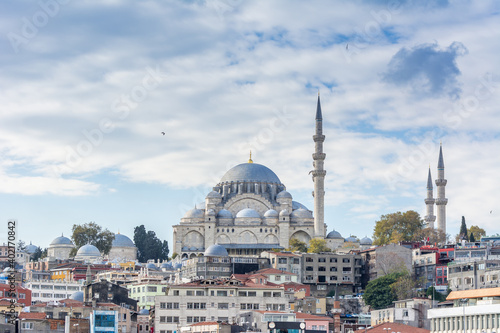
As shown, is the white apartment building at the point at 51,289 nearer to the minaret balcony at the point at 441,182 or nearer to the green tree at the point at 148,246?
the green tree at the point at 148,246

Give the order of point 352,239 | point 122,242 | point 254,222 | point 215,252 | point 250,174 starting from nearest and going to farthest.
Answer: point 215,252
point 254,222
point 352,239
point 122,242
point 250,174

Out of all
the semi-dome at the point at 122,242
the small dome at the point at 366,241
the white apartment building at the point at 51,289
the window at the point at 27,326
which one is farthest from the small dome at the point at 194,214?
the window at the point at 27,326

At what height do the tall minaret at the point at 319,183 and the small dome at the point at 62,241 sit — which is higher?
the tall minaret at the point at 319,183

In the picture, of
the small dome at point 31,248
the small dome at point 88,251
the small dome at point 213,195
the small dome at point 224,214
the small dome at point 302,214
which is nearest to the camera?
the small dome at point 88,251

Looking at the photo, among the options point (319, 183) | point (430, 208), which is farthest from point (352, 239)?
point (430, 208)

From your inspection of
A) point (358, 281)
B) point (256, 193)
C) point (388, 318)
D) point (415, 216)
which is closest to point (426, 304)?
point (388, 318)

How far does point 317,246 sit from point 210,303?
4036cm

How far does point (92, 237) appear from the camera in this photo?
124250 mm

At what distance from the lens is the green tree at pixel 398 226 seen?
11062 cm

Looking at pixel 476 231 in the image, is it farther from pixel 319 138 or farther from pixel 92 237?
pixel 92 237

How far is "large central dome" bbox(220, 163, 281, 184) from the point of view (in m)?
130

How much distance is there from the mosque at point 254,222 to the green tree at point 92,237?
8424 mm

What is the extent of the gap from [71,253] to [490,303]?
257 ft

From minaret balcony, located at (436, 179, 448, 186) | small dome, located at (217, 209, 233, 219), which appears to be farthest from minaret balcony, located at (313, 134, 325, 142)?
minaret balcony, located at (436, 179, 448, 186)
